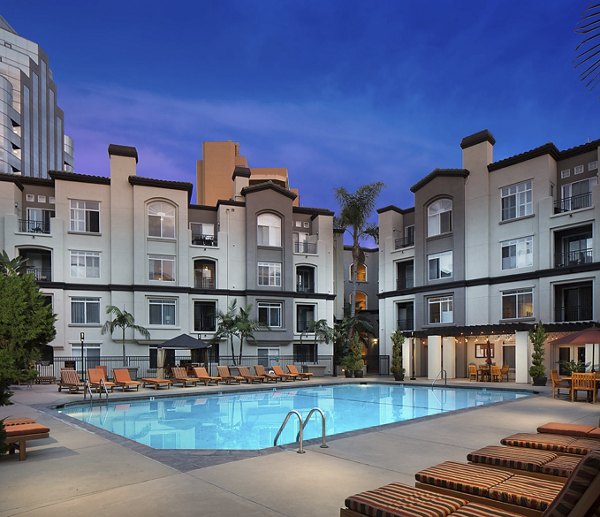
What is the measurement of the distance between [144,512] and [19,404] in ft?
45.3

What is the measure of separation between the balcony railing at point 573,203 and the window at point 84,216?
28.3m

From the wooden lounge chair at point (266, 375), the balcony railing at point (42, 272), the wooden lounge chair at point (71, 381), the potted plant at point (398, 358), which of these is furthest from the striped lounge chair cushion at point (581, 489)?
the balcony railing at point (42, 272)

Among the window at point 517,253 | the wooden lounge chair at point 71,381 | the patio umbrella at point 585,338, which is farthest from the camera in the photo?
the window at point 517,253

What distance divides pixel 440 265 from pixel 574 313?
28.5 ft

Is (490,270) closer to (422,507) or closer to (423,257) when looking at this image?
(423,257)

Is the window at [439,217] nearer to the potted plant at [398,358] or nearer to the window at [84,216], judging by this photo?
the potted plant at [398,358]

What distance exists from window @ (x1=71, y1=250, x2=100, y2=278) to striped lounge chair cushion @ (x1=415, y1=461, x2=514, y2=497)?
29.5 meters

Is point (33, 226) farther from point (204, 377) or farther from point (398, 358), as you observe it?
point (398, 358)

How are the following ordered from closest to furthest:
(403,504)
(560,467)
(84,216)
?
(403,504) → (560,467) → (84,216)

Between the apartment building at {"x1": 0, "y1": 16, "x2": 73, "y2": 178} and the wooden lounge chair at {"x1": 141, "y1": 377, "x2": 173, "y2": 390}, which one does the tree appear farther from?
the apartment building at {"x1": 0, "y1": 16, "x2": 73, "y2": 178}

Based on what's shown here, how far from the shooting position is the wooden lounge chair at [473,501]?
2965mm

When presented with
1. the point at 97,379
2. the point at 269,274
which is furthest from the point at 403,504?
the point at 269,274

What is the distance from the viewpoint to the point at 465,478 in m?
5.28


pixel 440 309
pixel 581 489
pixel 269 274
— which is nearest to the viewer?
pixel 581 489
